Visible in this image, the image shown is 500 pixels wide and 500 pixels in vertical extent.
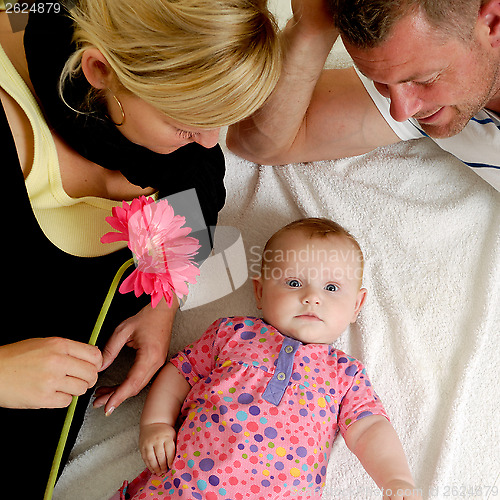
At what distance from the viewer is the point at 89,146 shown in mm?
1034

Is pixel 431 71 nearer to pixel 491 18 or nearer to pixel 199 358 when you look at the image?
pixel 491 18

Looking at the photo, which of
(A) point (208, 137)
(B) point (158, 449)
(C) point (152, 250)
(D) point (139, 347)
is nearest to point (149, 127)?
(A) point (208, 137)

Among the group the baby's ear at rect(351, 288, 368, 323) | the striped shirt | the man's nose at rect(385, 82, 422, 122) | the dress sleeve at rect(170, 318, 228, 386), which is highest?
the man's nose at rect(385, 82, 422, 122)

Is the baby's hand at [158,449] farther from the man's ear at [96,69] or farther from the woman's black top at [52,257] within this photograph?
the man's ear at [96,69]

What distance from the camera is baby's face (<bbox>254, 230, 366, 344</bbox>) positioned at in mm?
1280

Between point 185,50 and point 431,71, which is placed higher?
point 185,50

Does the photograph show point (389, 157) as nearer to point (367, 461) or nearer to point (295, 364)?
point (295, 364)

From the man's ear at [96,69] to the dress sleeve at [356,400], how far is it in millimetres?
771

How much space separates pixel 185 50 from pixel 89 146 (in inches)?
11.6

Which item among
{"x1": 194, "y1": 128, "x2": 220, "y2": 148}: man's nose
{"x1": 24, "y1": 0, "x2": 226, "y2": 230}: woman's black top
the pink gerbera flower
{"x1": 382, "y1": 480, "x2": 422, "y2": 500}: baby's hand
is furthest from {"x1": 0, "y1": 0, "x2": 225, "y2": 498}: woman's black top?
{"x1": 382, "y1": 480, "x2": 422, "y2": 500}: baby's hand

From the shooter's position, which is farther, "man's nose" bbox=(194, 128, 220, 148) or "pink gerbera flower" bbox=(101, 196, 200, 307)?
"man's nose" bbox=(194, 128, 220, 148)

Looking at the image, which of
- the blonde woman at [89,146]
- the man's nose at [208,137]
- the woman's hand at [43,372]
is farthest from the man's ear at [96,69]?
the woman's hand at [43,372]

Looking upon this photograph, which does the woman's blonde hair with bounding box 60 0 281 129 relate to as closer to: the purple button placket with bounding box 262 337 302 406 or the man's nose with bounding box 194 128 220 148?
the man's nose with bounding box 194 128 220 148

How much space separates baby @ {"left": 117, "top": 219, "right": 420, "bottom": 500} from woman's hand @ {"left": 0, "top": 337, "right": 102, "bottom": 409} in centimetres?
34
